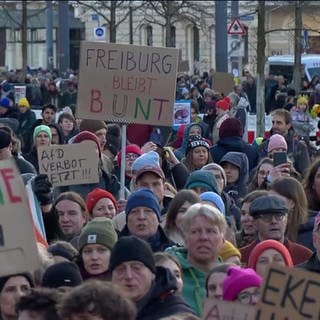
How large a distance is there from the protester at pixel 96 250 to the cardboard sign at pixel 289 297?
2.24 m

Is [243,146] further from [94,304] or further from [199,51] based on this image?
[199,51]

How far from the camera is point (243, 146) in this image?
46.3ft

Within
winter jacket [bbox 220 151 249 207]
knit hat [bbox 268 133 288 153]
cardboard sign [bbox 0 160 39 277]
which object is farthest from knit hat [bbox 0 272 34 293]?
knit hat [bbox 268 133 288 153]

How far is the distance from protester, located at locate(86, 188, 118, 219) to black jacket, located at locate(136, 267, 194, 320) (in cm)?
334

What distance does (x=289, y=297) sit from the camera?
5.50m

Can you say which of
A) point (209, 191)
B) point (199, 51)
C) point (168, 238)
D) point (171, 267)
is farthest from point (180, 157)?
point (199, 51)

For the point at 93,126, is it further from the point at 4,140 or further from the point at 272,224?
the point at 272,224

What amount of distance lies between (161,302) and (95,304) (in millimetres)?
1022

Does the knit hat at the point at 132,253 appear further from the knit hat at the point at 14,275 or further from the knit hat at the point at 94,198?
the knit hat at the point at 94,198

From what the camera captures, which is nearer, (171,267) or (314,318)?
(314,318)

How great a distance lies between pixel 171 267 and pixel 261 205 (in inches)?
67.5

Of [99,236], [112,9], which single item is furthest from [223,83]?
[99,236]

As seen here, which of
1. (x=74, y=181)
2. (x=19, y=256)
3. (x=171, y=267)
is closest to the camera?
(x=19, y=256)

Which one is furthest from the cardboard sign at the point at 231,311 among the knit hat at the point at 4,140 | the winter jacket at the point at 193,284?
the knit hat at the point at 4,140
